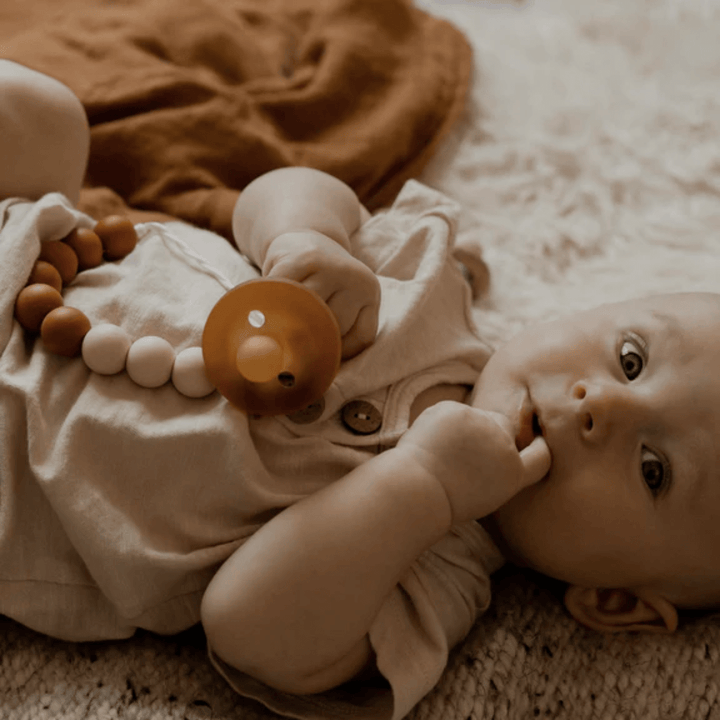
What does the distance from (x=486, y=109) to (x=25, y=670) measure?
0.92 meters

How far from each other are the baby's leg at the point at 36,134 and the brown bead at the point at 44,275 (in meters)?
0.13

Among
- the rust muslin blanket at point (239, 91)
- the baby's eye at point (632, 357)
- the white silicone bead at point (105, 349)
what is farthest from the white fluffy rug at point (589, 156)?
the white silicone bead at point (105, 349)

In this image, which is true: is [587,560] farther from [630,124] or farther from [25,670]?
[630,124]

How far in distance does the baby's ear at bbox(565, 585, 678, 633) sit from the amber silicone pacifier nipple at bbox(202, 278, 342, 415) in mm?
338

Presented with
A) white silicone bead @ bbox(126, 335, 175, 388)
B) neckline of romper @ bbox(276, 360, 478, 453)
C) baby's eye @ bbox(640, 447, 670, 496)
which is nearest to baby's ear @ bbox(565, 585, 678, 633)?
baby's eye @ bbox(640, 447, 670, 496)

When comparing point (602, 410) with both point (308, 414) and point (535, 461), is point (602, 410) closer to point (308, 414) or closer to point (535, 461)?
point (535, 461)

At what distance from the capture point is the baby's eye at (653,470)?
0.70m

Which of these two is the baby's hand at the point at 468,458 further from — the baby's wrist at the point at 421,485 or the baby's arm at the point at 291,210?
the baby's arm at the point at 291,210

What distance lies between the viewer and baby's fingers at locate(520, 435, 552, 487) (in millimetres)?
707

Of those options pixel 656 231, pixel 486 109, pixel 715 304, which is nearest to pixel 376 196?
pixel 486 109

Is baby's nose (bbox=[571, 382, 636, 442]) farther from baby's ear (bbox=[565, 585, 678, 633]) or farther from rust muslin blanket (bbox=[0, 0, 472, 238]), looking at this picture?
rust muslin blanket (bbox=[0, 0, 472, 238])

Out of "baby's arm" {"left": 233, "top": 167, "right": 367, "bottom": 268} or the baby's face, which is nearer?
the baby's face

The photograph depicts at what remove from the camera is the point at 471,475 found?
0.68m

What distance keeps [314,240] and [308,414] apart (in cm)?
16
